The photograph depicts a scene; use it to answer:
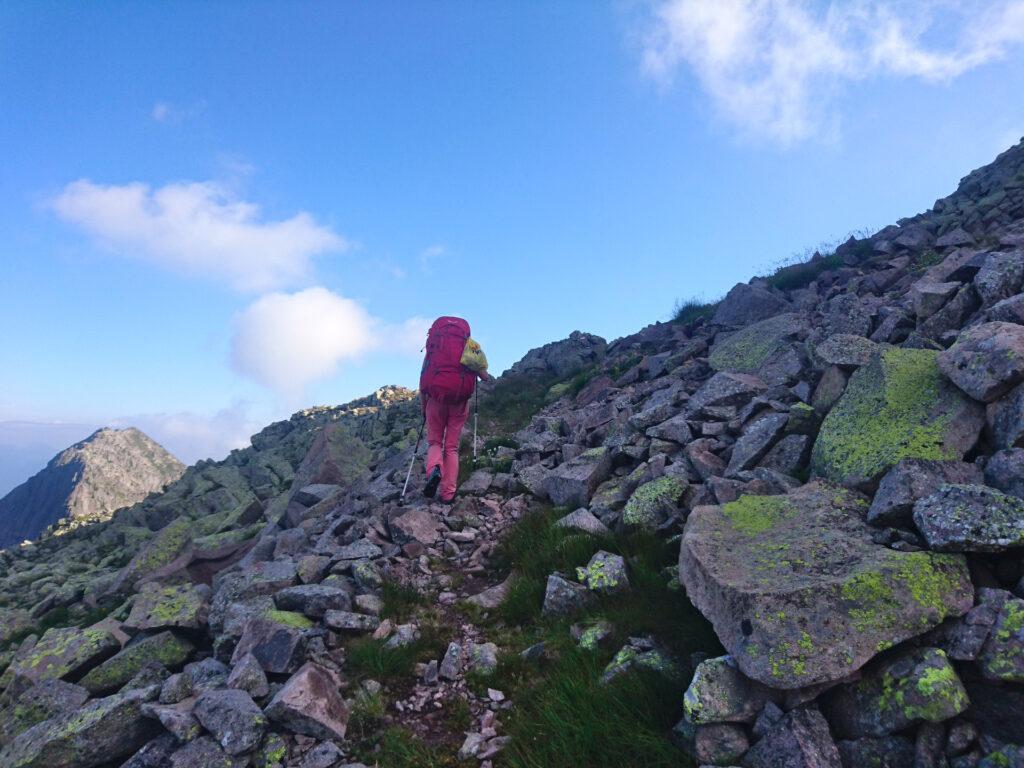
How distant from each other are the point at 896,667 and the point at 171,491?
31256 millimetres

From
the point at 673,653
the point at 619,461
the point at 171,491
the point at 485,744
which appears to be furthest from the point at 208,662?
the point at 171,491

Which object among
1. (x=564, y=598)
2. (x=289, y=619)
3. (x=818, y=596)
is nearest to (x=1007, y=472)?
(x=818, y=596)

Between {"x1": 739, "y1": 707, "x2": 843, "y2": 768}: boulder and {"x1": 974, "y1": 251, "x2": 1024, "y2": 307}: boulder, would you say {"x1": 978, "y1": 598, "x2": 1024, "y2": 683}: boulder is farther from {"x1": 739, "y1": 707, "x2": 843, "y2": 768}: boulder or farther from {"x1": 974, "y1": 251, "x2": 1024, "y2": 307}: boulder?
{"x1": 974, "y1": 251, "x2": 1024, "y2": 307}: boulder

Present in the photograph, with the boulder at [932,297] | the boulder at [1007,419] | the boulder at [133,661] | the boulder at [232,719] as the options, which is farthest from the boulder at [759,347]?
the boulder at [133,661]

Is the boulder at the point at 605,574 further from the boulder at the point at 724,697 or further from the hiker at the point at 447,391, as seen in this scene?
the hiker at the point at 447,391

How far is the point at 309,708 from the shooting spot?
15.4ft

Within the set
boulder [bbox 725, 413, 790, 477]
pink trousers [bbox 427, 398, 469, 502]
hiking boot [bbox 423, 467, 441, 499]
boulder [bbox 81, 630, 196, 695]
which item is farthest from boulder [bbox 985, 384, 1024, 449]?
boulder [bbox 81, 630, 196, 695]

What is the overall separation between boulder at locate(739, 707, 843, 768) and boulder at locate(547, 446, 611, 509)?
5.61 meters

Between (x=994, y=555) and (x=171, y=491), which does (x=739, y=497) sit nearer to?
(x=994, y=555)

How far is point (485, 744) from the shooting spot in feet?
15.3

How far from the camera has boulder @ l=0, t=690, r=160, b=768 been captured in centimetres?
461

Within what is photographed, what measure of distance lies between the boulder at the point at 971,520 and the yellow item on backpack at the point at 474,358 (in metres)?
8.38

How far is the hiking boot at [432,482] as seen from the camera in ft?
35.6

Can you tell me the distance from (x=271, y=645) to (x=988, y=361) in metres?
8.22
